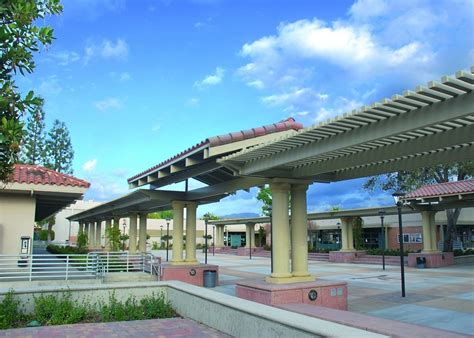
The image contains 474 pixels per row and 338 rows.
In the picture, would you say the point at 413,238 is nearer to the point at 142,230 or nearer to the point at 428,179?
the point at 428,179

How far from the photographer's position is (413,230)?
4459 cm

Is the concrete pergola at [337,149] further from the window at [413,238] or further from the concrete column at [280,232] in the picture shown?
the window at [413,238]

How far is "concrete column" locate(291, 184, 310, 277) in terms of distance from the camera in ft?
Result: 42.1

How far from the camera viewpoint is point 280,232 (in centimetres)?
1277

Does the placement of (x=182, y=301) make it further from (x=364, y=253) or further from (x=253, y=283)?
(x=364, y=253)

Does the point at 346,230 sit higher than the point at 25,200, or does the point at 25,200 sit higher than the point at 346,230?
the point at 25,200

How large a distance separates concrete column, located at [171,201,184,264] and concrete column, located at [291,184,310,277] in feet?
26.1

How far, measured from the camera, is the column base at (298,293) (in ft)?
38.0

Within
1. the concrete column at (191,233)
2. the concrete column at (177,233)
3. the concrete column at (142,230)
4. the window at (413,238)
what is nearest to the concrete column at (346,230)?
the window at (413,238)

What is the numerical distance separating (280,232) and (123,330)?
548cm

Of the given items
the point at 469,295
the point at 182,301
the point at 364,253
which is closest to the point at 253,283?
the point at 182,301

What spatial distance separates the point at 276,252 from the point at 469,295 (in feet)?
25.2

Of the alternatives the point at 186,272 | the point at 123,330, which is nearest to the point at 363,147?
the point at 123,330

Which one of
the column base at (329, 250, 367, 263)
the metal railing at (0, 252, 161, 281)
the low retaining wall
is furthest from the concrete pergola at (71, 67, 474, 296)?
the column base at (329, 250, 367, 263)
